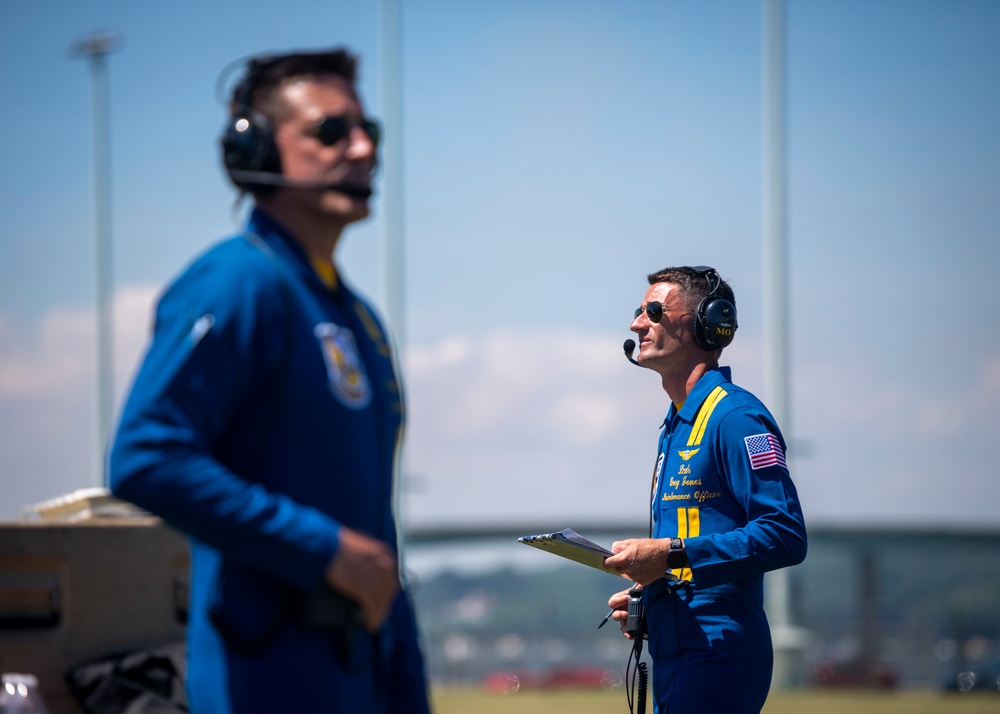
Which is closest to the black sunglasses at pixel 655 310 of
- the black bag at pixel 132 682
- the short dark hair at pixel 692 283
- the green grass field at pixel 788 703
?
the short dark hair at pixel 692 283

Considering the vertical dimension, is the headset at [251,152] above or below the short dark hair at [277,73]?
below

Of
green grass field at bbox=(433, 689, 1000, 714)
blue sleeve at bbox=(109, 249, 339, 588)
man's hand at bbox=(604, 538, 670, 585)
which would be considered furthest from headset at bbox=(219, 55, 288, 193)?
green grass field at bbox=(433, 689, 1000, 714)

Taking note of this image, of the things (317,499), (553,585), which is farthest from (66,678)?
(553,585)

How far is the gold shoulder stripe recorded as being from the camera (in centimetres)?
435

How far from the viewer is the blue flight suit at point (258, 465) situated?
2123 millimetres

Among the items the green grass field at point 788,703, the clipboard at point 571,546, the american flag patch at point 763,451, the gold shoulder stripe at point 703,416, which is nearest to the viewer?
the clipboard at point 571,546

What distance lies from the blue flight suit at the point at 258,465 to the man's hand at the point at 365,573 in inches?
0.9

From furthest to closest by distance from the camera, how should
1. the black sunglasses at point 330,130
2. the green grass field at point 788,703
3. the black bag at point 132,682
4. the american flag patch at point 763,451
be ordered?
the green grass field at point 788,703, the black bag at point 132,682, the american flag patch at point 763,451, the black sunglasses at point 330,130

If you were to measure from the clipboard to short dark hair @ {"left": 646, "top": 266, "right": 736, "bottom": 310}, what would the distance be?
0.99m

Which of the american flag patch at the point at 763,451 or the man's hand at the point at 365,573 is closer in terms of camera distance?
the man's hand at the point at 365,573

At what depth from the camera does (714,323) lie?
15.0ft

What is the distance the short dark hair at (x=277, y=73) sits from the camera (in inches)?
97.3

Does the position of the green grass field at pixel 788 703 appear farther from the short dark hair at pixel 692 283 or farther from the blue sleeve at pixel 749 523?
the blue sleeve at pixel 749 523

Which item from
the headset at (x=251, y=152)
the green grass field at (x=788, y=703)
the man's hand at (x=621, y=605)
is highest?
the headset at (x=251, y=152)
